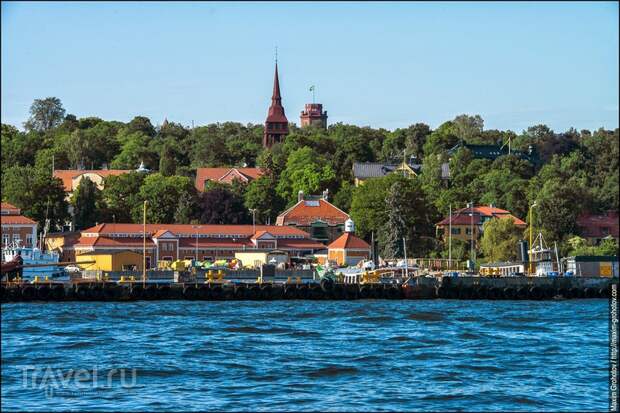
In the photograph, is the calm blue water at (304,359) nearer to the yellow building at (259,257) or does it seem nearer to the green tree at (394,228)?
the yellow building at (259,257)

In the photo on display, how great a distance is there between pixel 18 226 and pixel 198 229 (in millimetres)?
12119

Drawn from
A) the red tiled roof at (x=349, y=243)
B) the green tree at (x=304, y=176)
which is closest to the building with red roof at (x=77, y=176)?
the green tree at (x=304, y=176)

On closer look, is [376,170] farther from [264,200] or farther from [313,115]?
[313,115]

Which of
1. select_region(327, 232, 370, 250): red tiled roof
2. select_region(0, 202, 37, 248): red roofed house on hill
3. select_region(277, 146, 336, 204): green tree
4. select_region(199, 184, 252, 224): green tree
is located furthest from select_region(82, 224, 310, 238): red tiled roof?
select_region(277, 146, 336, 204): green tree

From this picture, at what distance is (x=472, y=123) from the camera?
159 meters

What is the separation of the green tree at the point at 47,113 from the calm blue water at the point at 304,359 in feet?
346

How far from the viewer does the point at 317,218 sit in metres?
107

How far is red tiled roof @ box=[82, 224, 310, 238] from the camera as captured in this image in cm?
9406

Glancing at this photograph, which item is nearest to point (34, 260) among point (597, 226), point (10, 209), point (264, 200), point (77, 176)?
point (10, 209)

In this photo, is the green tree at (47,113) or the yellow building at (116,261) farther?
the green tree at (47,113)

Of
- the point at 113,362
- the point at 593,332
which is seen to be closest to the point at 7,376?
the point at 113,362

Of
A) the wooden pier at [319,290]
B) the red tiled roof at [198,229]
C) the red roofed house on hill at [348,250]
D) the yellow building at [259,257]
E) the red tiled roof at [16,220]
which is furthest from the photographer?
the red roofed house on hill at [348,250]

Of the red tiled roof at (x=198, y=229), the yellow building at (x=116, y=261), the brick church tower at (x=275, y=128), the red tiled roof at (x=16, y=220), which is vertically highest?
the brick church tower at (x=275, y=128)

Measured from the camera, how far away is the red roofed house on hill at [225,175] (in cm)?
12131
